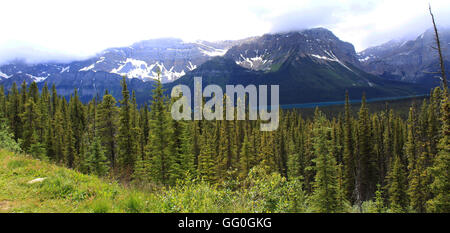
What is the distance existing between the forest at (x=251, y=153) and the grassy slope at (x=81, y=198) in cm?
111

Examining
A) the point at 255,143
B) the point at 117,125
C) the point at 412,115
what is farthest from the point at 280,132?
the point at 117,125

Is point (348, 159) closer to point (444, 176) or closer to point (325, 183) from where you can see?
point (444, 176)

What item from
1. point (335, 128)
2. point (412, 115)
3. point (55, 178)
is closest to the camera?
point (55, 178)

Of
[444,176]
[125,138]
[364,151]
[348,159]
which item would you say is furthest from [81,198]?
[364,151]

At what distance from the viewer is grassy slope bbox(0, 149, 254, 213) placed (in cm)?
693

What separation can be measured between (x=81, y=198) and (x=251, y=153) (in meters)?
45.8

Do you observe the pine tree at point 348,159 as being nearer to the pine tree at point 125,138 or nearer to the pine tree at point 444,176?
the pine tree at point 444,176

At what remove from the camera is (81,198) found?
25.0ft

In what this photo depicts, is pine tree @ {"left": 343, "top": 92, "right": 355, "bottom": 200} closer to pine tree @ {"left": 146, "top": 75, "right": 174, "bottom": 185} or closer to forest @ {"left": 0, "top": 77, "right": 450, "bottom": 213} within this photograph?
forest @ {"left": 0, "top": 77, "right": 450, "bottom": 213}

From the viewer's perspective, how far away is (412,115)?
45344 millimetres

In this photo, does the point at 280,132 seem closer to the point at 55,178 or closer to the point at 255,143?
the point at 255,143

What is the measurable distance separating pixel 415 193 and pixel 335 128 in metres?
21.7
